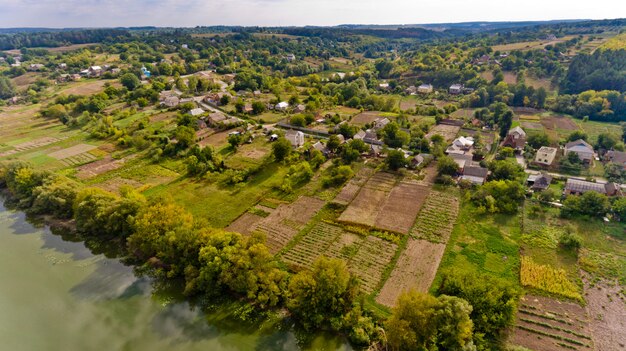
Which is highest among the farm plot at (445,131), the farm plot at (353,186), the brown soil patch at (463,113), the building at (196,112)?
the building at (196,112)

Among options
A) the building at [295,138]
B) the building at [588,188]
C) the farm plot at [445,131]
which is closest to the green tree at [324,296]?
the building at [588,188]

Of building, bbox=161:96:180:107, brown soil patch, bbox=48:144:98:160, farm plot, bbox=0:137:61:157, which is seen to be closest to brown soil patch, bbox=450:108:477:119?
building, bbox=161:96:180:107

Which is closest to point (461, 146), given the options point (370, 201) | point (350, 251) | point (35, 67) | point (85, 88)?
point (370, 201)

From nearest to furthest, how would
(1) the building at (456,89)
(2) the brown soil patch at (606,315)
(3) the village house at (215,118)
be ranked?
(2) the brown soil patch at (606,315), (3) the village house at (215,118), (1) the building at (456,89)

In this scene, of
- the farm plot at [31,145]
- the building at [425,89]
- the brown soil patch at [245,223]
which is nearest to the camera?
the brown soil patch at [245,223]

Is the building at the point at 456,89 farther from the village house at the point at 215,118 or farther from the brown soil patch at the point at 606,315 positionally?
the brown soil patch at the point at 606,315

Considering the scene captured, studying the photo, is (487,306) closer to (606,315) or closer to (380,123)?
(606,315)
